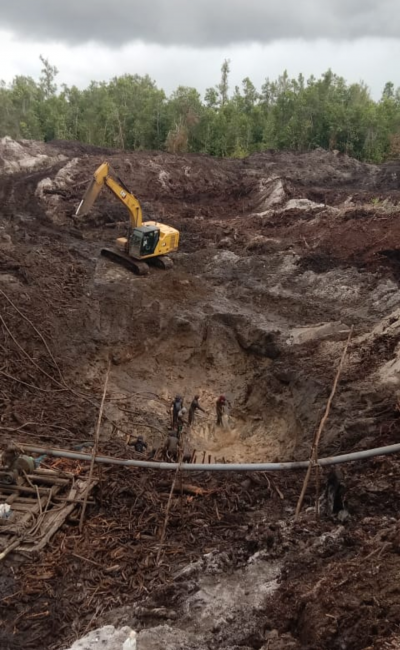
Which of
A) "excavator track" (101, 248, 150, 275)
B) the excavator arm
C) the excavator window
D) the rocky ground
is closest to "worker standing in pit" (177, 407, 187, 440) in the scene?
the rocky ground

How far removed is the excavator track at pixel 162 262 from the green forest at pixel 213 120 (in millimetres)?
26070

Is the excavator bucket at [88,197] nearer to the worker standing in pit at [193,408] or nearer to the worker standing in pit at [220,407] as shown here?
the worker standing in pit at [193,408]

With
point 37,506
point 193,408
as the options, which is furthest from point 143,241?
point 37,506

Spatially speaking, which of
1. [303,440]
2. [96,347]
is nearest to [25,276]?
[96,347]

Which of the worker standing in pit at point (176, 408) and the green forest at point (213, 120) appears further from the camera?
the green forest at point (213, 120)

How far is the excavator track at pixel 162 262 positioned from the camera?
18.8 meters

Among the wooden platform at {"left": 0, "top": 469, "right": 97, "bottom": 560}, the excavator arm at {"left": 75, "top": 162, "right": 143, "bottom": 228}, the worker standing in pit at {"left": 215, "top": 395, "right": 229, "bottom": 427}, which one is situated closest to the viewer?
the wooden platform at {"left": 0, "top": 469, "right": 97, "bottom": 560}

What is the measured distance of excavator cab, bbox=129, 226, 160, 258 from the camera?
17.8 metres

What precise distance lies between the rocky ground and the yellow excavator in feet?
2.37

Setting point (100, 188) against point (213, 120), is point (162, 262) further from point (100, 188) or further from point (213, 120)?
point (213, 120)

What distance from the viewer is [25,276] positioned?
16.1 m

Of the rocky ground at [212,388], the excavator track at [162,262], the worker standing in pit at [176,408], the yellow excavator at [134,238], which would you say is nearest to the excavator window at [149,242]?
the yellow excavator at [134,238]

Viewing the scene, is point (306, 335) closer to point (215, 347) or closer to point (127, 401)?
point (215, 347)

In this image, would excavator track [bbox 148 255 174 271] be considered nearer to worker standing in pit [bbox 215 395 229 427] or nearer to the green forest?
worker standing in pit [bbox 215 395 229 427]
